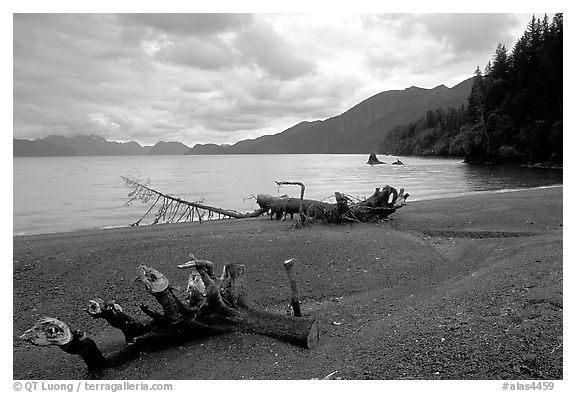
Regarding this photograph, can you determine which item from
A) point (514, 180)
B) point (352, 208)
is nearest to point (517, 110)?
point (514, 180)

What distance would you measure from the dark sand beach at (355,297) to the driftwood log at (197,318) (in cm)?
13

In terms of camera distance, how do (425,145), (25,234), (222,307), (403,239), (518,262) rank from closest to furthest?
(222,307) < (518,262) < (403,239) < (25,234) < (425,145)

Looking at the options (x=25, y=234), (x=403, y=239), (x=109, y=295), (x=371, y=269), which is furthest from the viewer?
(x=25, y=234)

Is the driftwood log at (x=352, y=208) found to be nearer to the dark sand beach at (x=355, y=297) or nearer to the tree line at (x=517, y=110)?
the dark sand beach at (x=355, y=297)

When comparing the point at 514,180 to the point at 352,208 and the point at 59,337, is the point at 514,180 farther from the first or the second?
the point at 59,337

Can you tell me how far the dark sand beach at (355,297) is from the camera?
408 centimetres

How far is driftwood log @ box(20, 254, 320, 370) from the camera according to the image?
3996 mm

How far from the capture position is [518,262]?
265 inches

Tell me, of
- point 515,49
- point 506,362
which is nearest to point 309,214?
point 506,362

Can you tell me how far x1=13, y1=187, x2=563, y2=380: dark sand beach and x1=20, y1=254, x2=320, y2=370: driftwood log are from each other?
0.42ft

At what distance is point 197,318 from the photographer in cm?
443

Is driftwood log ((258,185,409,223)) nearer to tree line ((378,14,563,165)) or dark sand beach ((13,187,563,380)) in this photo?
dark sand beach ((13,187,563,380))

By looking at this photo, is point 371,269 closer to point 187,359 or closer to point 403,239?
point 403,239

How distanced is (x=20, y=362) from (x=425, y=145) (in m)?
122
